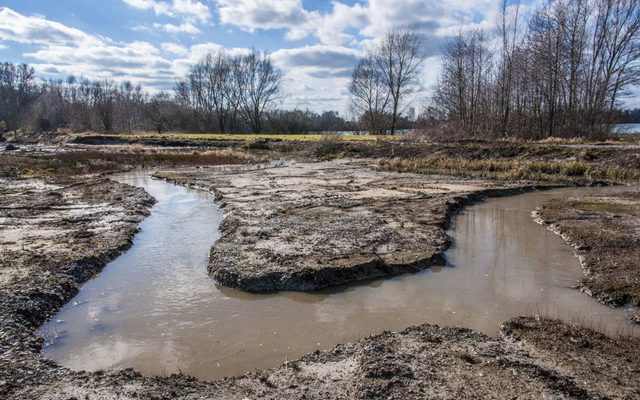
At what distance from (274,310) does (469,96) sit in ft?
126

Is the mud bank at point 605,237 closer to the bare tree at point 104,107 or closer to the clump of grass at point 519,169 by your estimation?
the clump of grass at point 519,169

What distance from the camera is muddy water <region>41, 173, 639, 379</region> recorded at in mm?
5438

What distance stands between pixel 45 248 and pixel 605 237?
11278 mm

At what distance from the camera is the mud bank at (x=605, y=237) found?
23.0ft

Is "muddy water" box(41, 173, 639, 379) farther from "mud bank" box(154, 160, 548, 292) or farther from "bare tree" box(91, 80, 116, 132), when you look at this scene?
"bare tree" box(91, 80, 116, 132)

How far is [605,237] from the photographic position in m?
9.67

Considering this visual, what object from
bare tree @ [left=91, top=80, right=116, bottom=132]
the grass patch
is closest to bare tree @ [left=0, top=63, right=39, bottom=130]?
bare tree @ [left=91, top=80, right=116, bottom=132]

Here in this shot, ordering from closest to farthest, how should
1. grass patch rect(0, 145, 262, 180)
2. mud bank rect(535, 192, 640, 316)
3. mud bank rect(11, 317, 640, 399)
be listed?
mud bank rect(11, 317, 640, 399), mud bank rect(535, 192, 640, 316), grass patch rect(0, 145, 262, 180)

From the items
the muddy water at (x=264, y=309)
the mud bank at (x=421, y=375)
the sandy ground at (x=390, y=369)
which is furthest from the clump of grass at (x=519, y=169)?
the mud bank at (x=421, y=375)

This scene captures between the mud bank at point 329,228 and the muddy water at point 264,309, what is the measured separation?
13.5 inches

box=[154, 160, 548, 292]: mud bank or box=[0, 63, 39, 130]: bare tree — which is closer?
box=[154, 160, 548, 292]: mud bank

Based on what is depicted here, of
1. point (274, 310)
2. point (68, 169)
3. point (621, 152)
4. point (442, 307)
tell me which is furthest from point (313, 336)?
point (68, 169)

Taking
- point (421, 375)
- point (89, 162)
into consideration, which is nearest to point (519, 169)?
point (421, 375)

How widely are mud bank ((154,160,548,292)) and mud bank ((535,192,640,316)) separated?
251 centimetres
